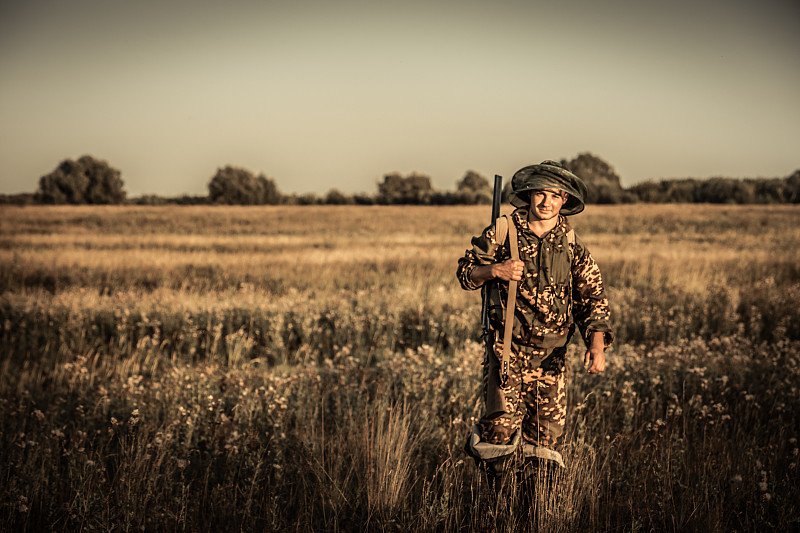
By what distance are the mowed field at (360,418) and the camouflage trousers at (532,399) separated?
0.30m

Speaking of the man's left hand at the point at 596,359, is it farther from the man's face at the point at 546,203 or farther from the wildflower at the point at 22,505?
the wildflower at the point at 22,505

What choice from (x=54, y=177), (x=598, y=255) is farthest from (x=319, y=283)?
(x=54, y=177)

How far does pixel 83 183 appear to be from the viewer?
308 feet

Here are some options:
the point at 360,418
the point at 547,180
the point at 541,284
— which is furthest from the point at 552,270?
the point at 360,418

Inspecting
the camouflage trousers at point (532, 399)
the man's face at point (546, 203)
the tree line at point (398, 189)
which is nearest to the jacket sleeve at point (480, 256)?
the man's face at point (546, 203)

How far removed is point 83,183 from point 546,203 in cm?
10479

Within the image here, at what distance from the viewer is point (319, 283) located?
14.4 meters

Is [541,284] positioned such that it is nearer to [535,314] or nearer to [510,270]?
[535,314]

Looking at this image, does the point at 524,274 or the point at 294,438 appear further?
the point at 294,438

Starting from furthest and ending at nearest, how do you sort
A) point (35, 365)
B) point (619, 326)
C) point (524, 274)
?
point (619, 326), point (35, 365), point (524, 274)

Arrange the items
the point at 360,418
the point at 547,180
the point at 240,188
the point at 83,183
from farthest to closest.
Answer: the point at 240,188
the point at 83,183
the point at 360,418
the point at 547,180

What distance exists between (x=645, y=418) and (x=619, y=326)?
4.29 m

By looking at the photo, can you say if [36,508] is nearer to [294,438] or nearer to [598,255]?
[294,438]

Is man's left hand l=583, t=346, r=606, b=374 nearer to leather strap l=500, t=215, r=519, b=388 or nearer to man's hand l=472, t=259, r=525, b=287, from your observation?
leather strap l=500, t=215, r=519, b=388
